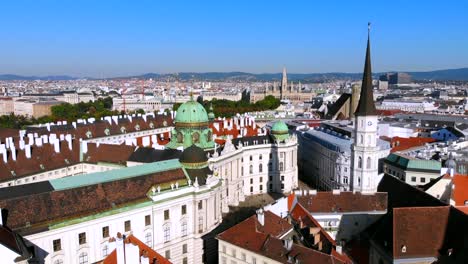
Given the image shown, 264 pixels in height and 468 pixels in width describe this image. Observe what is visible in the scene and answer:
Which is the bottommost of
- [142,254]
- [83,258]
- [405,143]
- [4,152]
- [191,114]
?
[83,258]

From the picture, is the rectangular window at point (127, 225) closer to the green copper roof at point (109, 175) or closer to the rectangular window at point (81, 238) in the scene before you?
the rectangular window at point (81, 238)

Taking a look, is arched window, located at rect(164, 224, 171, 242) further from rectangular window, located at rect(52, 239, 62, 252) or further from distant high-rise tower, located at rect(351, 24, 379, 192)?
distant high-rise tower, located at rect(351, 24, 379, 192)

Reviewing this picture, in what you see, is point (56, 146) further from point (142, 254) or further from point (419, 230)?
point (419, 230)

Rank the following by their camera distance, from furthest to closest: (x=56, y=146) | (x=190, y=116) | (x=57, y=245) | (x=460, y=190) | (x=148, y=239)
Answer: (x=56, y=146), (x=190, y=116), (x=460, y=190), (x=148, y=239), (x=57, y=245)

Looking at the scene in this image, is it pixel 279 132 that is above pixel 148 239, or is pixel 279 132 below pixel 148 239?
above

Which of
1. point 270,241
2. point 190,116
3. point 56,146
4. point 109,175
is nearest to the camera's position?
point 270,241

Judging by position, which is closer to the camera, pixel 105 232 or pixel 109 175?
pixel 105 232

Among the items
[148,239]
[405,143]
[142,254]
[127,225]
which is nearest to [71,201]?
[127,225]

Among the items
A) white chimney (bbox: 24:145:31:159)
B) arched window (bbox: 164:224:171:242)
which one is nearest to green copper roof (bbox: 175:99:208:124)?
white chimney (bbox: 24:145:31:159)
